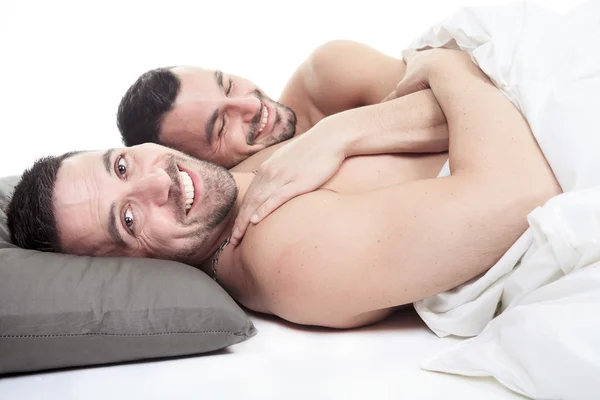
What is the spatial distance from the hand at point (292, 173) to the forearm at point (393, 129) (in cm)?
3

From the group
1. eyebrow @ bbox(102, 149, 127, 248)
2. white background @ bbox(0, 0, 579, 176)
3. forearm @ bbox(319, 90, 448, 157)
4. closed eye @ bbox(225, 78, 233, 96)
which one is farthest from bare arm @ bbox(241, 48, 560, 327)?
white background @ bbox(0, 0, 579, 176)

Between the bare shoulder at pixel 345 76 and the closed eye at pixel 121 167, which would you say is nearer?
the closed eye at pixel 121 167

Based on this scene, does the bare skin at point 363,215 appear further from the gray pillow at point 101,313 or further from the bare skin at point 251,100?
the bare skin at point 251,100

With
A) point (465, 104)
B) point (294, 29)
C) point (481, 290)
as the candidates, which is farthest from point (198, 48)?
point (481, 290)

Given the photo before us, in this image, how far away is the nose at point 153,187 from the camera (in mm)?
1562

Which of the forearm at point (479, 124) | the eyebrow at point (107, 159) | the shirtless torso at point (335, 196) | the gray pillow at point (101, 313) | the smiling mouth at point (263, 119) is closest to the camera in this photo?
the gray pillow at point (101, 313)

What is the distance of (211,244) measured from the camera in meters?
1.72

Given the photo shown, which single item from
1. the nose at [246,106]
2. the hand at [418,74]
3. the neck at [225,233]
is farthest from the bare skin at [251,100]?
the neck at [225,233]

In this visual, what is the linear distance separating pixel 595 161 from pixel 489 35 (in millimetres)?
516

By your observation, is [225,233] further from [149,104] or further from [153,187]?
[149,104]

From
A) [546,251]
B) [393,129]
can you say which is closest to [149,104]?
[393,129]

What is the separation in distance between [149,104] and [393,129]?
2.90 ft

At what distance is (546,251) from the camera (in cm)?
127

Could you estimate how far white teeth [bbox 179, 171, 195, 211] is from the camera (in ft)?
5.40
